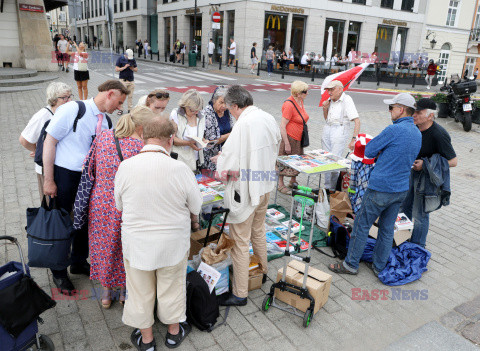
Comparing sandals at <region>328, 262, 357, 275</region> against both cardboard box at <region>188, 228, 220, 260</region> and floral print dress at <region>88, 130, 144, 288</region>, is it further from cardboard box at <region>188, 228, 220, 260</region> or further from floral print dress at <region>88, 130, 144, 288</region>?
floral print dress at <region>88, 130, 144, 288</region>

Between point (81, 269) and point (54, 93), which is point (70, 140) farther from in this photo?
point (81, 269)

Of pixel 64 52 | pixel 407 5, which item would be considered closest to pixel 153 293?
pixel 64 52

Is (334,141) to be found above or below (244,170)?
below

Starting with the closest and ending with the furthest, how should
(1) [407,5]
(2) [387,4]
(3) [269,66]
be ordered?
(3) [269,66], (2) [387,4], (1) [407,5]

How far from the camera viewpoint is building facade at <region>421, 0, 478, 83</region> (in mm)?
35050

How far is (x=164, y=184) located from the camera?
2.60 metres

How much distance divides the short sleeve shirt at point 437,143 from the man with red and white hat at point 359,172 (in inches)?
29.6

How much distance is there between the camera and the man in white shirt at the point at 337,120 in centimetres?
579

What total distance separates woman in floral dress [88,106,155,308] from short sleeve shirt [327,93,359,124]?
3.58m

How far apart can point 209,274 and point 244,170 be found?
1.03 metres

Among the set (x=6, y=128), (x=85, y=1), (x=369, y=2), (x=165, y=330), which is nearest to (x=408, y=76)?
(x=369, y=2)

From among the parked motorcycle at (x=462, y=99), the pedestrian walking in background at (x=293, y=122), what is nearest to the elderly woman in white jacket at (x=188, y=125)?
the pedestrian walking in background at (x=293, y=122)

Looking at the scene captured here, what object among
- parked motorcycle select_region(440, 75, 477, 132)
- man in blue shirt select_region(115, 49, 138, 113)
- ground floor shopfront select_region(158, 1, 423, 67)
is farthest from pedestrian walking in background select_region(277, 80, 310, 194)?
ground floor shopfront select_region(158, 1, 423, 67)

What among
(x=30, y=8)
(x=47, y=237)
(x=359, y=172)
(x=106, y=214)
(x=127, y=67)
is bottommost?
(x=47, y=237)
